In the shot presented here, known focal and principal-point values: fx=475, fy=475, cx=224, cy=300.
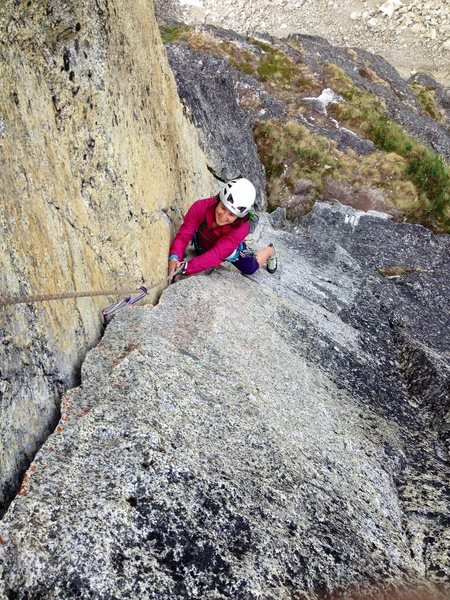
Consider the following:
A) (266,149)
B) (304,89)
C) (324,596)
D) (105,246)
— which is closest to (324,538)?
(324,596)

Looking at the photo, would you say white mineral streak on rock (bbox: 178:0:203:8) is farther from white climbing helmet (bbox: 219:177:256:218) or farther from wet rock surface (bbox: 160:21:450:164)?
white climbing helmet (bbox: 219:177:256:218)

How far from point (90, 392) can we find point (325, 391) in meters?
4.85

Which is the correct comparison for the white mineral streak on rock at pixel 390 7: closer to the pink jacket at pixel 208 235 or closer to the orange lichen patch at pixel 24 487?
the pink jacket at pixel 208 235

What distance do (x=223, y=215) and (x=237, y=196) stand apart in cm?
61

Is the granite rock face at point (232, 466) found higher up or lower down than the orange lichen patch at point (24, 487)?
higher up

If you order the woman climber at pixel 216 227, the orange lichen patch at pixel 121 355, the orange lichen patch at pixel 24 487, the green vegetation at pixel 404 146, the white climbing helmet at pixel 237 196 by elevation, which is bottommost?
the orange lichen patch at pixel 24 487

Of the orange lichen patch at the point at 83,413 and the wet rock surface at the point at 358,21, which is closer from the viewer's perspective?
the orange lichen patch at the point at 83,413

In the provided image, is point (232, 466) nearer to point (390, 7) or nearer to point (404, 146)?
point (404, 146)

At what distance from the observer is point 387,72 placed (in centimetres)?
4388

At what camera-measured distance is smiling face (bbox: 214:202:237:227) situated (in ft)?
33.1

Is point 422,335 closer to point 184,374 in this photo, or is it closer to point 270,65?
point 184,374

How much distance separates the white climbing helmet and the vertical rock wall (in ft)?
5.52

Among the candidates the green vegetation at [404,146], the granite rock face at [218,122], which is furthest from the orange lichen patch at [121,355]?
the green vegetation at [404,146]

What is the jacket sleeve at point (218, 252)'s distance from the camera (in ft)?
33.7
